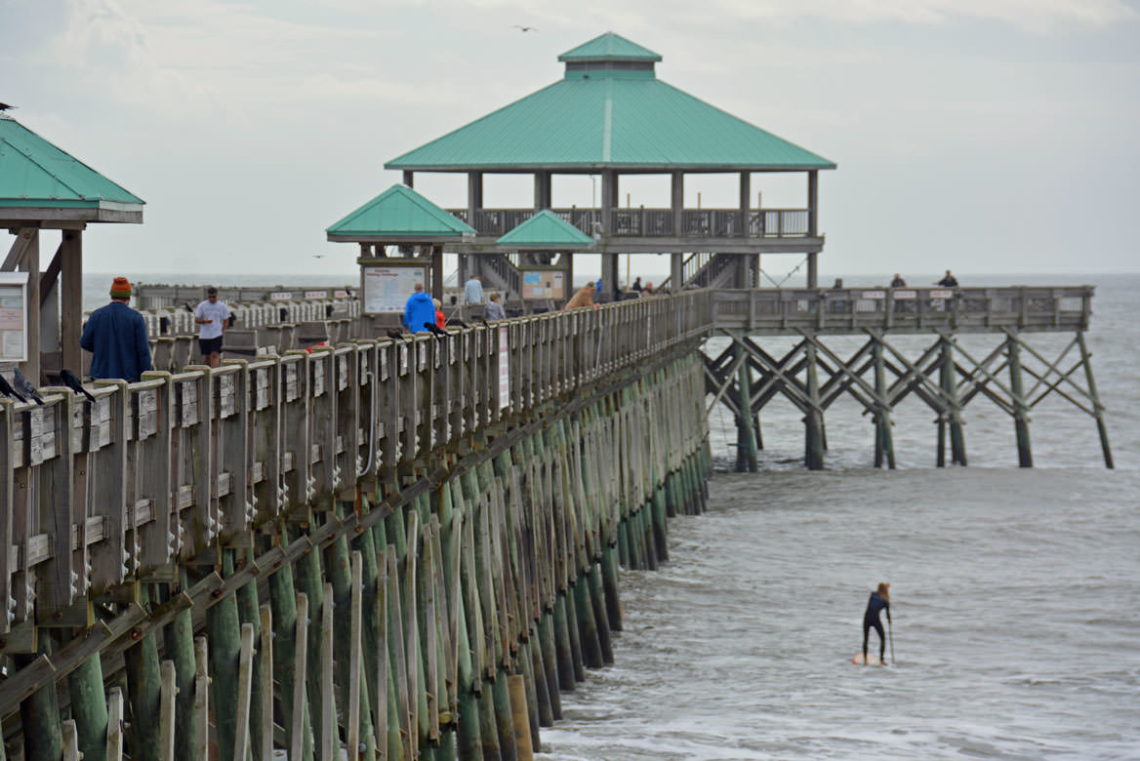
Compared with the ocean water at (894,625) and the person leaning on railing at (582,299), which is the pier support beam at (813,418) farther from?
the person leaning on railing at (582,299)

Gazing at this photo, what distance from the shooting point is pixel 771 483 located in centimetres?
4600

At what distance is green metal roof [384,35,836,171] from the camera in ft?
170

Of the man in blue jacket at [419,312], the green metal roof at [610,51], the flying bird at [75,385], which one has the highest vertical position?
the green metal roof at [610,51]

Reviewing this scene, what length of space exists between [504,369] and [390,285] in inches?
226

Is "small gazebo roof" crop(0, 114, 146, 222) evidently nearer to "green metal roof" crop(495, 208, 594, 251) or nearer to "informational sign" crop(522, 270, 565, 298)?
"green metal roof" crop(495, 208, 594, 251)

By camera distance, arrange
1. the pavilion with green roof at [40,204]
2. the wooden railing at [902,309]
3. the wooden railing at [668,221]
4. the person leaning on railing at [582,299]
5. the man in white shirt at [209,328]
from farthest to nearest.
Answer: the wooden railing at [668,221], the wooden railing at [902,309], the person leaning on railing at [582,299], the man in white shirt at [209,328], the pavilion with green roof at [40,204]

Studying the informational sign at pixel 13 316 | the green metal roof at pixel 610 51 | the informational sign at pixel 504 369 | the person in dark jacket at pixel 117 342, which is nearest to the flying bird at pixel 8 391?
the informational sign at pixel 13 316

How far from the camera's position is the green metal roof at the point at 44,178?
428 inches

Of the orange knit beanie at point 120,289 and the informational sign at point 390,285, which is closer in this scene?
the orange knit beanie at point 120,289

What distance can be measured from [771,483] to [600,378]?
19161mm

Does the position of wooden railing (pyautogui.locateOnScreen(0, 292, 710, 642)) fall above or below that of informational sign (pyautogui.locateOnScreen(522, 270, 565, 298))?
below

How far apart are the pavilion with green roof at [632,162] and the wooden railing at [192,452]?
1327 inches

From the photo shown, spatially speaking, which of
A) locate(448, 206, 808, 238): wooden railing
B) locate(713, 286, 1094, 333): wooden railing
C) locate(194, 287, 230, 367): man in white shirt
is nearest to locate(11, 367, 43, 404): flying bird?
locate(194, 287, 230, 367): man in white shirt

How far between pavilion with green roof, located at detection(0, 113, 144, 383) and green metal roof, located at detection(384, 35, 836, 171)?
39.7 meters
